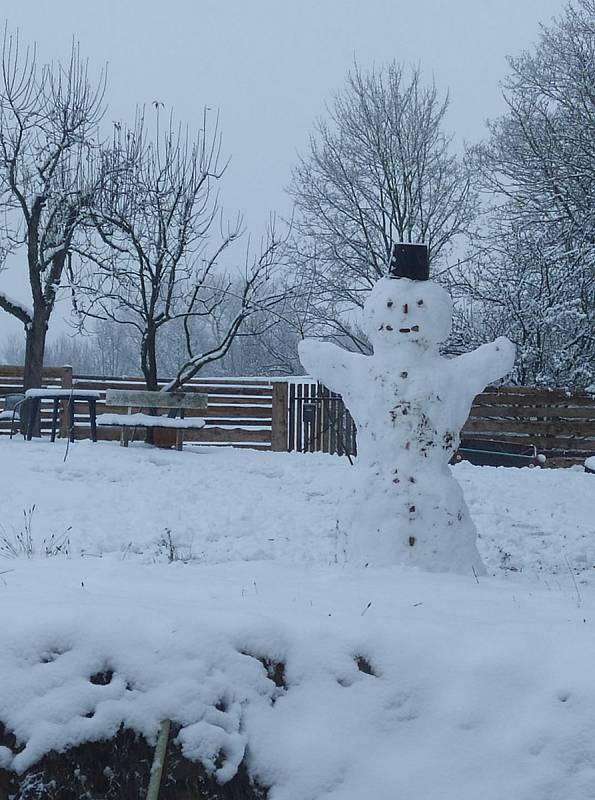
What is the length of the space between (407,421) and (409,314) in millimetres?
645

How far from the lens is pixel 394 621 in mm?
2596

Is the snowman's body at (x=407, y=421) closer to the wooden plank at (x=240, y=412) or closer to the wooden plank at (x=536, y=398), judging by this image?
the wooden plank at (x=536, y=398)

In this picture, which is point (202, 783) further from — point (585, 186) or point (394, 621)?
point (585, 186)

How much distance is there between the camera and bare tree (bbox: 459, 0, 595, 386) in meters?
16.5

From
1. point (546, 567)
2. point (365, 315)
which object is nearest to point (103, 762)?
point (365, 315)

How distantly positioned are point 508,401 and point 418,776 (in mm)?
13947

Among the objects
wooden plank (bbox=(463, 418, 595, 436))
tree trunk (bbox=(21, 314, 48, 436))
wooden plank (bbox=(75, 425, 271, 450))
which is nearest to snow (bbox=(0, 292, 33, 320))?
tree trunk (bbox=(21, 314, 48, 436))

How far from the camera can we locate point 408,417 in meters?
4.81

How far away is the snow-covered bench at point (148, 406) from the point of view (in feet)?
40.3

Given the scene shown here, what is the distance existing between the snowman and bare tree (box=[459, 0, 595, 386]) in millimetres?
11657

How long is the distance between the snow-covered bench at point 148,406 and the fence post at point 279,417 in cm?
269

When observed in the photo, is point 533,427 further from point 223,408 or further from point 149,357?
point 149,357

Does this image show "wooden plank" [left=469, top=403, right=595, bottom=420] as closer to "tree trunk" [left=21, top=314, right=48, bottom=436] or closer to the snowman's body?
"tree trunk" [left=21, top=314, right=48, bottom=436]

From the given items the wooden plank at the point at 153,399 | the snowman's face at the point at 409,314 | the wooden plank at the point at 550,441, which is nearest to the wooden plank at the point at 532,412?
the wooden plank at the point at 550,441
